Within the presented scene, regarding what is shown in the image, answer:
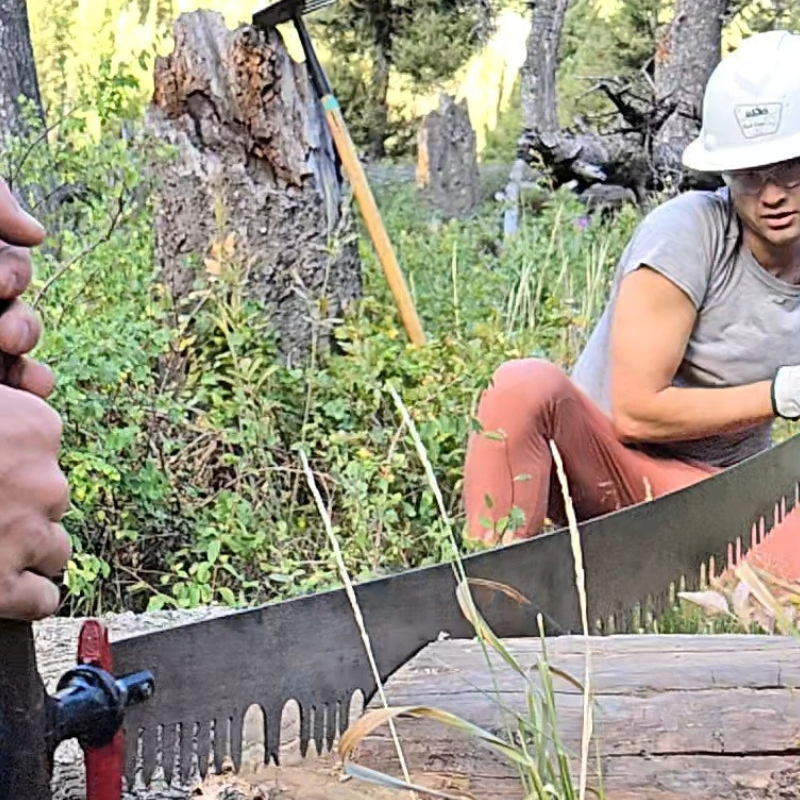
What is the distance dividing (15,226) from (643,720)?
0.93 meters

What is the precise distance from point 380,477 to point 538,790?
2.27 meters

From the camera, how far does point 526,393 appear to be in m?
3.04

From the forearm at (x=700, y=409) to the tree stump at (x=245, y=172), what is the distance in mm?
1603

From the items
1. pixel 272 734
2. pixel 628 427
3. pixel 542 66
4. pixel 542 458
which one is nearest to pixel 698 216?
pixel 628 427

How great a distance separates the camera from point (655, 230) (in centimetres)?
308

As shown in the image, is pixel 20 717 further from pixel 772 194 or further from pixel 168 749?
pixel 772 194

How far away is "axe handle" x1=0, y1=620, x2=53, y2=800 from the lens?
4.31ft

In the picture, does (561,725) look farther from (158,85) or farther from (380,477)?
(158,85)

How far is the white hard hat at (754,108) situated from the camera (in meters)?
2.87

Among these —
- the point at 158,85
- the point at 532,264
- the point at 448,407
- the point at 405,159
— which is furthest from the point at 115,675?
the point at 405,159

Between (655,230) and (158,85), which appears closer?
(655,230)

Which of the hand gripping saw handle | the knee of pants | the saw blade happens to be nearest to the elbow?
the knee of pants

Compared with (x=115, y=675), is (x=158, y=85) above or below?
above

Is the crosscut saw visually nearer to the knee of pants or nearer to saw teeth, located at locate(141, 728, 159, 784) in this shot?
saw teeth, located at locate(141, 728, 159, 784)
